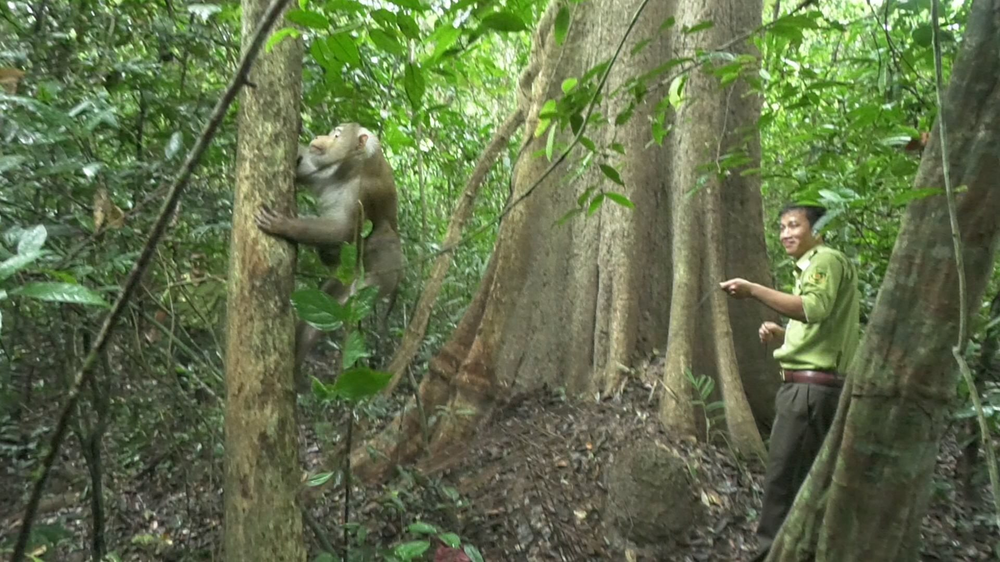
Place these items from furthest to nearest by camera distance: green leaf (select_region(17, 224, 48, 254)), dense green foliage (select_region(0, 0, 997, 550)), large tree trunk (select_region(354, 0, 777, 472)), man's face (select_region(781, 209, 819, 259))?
large tree trunk (select_region(354, 0, 777, 472)) → man's face (select_region(781, 209, 819, 259)) → dense green foliage (select_region(0, 0, 997, 550)) → green leaf (select_region(17, 224, 48, 254))

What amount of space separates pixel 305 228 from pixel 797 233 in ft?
8.10

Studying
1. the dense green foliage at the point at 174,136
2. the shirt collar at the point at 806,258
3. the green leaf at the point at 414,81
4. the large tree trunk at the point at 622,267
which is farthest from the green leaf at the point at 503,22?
the large tree trunk at the point at 622,267

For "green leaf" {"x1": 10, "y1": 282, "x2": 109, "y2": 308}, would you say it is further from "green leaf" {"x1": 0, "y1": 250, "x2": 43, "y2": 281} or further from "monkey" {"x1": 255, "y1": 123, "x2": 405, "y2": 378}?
"monkey" {"x1": 255, "y1": 123, "x2": 405, "y2": 378}

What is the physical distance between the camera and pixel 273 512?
2.31m

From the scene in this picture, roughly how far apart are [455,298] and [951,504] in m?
4.21

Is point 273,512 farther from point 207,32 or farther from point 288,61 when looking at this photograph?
point 207,32

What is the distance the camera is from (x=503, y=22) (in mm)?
1734

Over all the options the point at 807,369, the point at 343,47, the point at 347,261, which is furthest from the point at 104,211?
the point at 807,369

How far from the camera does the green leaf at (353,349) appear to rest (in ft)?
7.59

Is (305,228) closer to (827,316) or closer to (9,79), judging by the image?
(9,79)

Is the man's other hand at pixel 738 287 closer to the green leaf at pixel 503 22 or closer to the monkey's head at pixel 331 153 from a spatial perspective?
the green leaf at pixel 503 22

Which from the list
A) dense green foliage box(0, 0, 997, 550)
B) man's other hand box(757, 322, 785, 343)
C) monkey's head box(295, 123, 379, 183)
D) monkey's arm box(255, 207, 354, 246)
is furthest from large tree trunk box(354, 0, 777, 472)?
monkey's arm box(255, 207, 354, 246)

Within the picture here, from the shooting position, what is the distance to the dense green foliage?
2.12 metres

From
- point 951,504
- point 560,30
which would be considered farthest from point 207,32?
point 951,504
